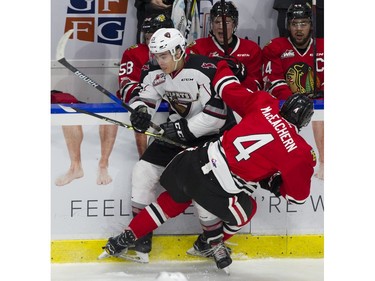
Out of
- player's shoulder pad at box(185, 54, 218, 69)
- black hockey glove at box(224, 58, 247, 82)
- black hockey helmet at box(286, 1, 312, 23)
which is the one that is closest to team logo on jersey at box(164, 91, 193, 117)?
player's shoulder pad at box(185, 54, 218, 69)

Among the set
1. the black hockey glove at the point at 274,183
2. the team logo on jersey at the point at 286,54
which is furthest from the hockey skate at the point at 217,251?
the team logo on jersey at the point at 286,54

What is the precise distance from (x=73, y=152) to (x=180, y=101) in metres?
0.58

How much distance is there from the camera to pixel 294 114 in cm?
491

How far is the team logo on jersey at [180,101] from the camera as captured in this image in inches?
204

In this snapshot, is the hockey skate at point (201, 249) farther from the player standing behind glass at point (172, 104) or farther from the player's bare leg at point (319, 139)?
the player's bare leg at point (319, 139)

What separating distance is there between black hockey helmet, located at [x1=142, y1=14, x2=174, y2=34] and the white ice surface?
3.83ft

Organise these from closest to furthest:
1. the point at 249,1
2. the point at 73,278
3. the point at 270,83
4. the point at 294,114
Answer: the point at 294,114 < the point at 73,278 < the point at 270,83 < the point at 249,1

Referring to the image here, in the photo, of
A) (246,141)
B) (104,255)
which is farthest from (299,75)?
(104,255)

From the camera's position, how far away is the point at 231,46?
19.2 feet

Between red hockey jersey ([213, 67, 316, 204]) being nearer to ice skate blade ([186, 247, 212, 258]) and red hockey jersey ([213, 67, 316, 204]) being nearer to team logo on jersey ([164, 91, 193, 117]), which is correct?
team logo on jersey ([164, 91, 193, 117])

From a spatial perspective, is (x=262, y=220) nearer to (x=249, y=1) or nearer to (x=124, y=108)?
(x=124, y=108)

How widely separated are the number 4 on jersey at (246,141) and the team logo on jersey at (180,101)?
0.38 metres

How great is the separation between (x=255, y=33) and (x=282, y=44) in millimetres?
599

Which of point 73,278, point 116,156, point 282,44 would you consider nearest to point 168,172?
point 116,156
